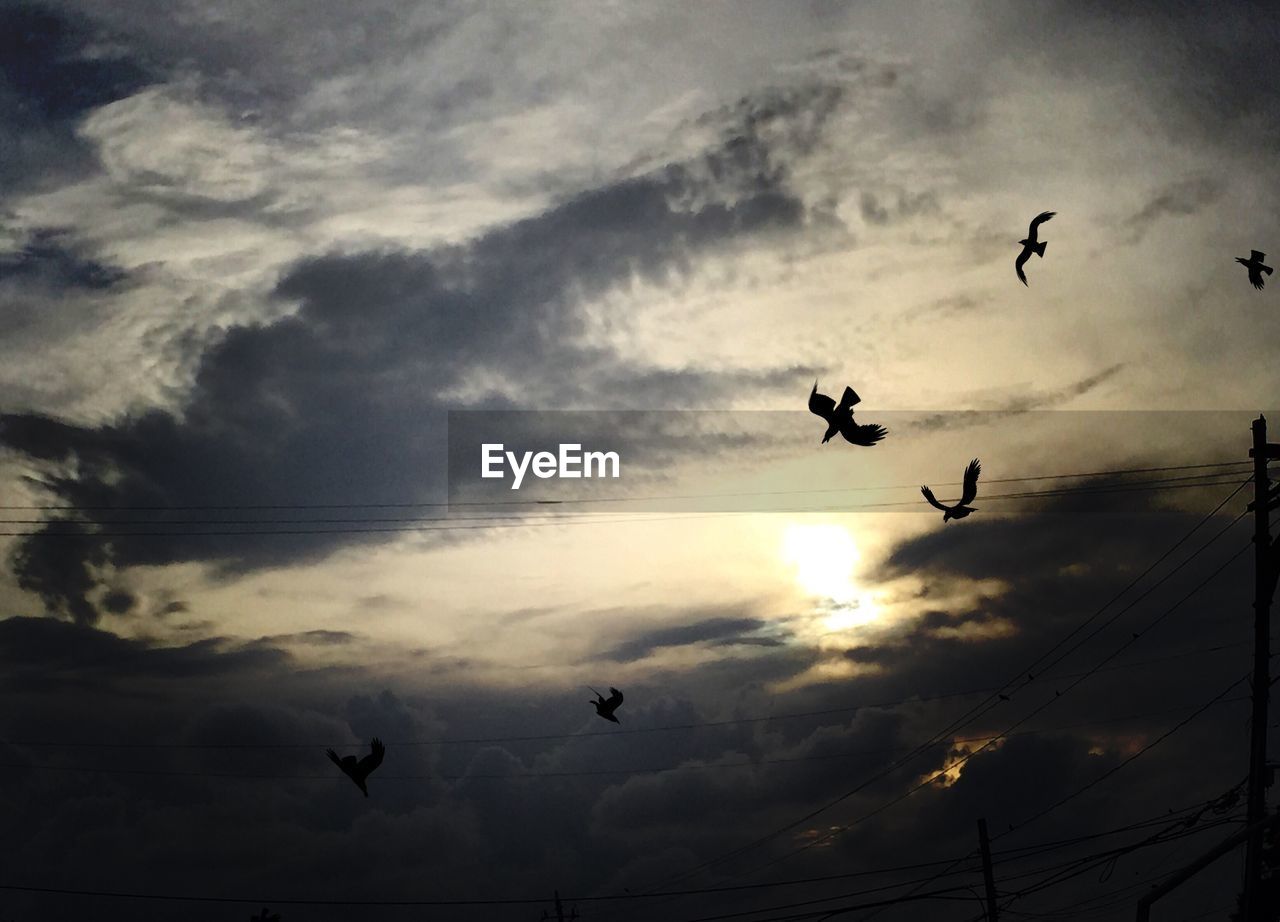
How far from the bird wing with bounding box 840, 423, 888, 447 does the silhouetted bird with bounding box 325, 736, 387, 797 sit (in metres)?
11.8

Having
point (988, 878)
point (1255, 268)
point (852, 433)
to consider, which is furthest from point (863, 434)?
point (988, 878)

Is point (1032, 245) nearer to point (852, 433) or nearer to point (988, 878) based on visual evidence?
point (852, 433)

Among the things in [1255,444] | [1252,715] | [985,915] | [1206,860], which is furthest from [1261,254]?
[985,915]

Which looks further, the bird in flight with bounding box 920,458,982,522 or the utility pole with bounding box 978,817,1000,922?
the utility pole with bounding box 978,817,1000,922

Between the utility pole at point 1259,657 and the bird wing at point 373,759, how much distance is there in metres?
17.9

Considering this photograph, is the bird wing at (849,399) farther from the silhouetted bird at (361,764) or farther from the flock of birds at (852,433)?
the silhouetted bird at (361,764)

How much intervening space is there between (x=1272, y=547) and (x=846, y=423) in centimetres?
1017

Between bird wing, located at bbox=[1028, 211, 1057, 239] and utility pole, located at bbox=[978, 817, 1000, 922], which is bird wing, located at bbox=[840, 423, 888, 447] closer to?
bird wing, located at bbox=[1028, 211, 1057, 239]

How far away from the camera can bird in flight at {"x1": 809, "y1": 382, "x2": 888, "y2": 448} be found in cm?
2278

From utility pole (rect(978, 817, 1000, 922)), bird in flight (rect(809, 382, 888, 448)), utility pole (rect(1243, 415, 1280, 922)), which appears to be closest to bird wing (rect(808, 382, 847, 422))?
bird in flight (rect(809, 382, 888, 448))

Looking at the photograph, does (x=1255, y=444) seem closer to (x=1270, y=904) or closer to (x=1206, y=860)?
(x=1206, y=860)

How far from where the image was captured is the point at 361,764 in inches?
1110

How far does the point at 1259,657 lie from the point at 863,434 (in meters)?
11.0

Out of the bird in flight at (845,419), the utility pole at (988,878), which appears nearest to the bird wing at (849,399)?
the bird in flight at (845,419)
